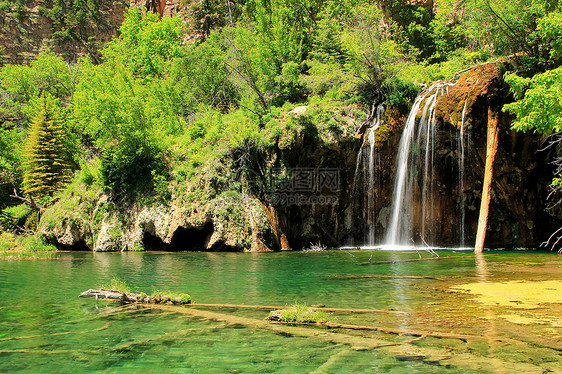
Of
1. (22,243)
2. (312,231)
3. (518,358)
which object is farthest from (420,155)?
(22,243)

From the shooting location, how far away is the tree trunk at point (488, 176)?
59.7 feet

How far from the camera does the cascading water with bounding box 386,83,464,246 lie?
71.2ft

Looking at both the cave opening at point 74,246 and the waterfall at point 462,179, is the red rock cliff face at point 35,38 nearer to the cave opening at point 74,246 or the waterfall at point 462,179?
the cave opening at point 74,246

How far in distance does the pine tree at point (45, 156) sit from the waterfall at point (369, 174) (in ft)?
65.0

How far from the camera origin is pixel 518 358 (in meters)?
4.59

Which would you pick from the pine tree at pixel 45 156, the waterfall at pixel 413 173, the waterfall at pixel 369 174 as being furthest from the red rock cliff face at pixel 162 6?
the waterfall at pixel 413 173

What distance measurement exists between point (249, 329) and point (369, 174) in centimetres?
1780

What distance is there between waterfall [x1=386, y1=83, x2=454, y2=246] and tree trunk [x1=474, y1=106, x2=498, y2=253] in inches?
108

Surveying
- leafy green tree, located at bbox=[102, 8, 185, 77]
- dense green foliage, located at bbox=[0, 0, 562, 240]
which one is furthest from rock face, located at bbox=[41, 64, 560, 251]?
leafy green tree, located at bbox=[102, 8, 185, 77]

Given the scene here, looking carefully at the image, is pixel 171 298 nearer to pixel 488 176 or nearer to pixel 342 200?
pixel 488 176

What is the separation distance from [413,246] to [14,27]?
2057 inches

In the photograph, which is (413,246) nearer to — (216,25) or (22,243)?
(22,243)

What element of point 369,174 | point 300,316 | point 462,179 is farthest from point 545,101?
point 300,316

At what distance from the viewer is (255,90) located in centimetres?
2600
